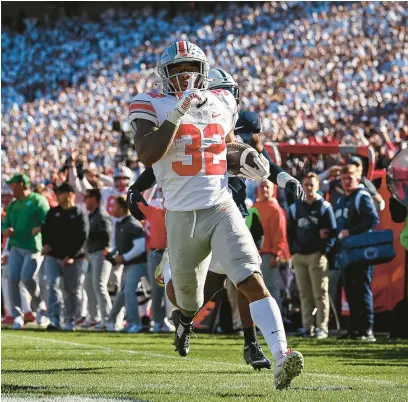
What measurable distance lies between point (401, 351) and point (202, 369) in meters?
2.38

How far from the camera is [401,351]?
9.58m

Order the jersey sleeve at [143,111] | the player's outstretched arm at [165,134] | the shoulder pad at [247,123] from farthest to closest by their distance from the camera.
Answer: the shoulder pad at [247,123] < the jersey sleeve at [143,111] < the player's outstretched arm at [165,134]

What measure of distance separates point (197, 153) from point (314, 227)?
18.1 feet

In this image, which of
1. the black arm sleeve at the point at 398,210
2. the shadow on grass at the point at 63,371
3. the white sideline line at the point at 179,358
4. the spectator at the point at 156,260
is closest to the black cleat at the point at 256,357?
the white sideline line at the point at 179,358

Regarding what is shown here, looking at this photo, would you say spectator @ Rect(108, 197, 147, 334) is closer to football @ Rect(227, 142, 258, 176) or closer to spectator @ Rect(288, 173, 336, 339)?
spectator @ Rect(288, 173, 336, 339)

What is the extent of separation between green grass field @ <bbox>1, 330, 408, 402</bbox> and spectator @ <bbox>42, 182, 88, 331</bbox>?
6.31 ft

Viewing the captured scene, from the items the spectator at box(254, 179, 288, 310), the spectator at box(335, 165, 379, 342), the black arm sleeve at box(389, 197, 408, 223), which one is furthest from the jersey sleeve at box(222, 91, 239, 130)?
the spectator at box(254, 179, 288, 310)

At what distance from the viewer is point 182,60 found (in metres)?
6.41

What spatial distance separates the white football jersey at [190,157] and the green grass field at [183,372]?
102 centimetres

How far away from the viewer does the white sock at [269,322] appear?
5888mm

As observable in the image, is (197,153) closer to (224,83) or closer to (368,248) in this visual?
(224,83)

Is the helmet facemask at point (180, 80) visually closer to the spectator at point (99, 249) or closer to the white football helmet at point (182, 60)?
the white football helmet at point (182, 60)

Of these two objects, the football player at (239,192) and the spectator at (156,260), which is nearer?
the football player at (239,192)

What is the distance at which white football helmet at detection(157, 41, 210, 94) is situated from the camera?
642cm
